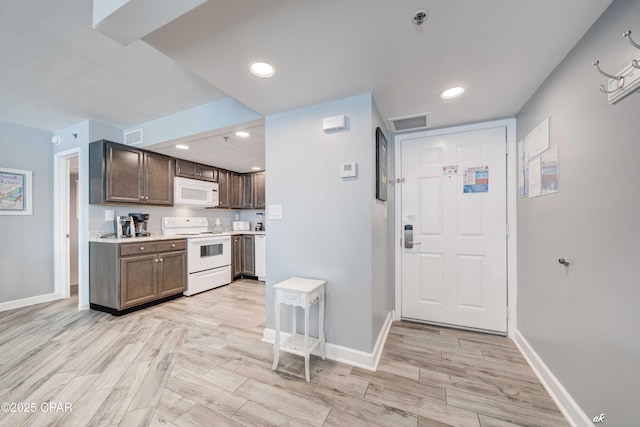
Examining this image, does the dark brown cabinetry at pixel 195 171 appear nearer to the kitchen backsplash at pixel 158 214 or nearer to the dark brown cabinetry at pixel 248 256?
the kitchen backsplash at pixel 158 214

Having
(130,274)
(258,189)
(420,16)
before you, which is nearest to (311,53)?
(420,16)

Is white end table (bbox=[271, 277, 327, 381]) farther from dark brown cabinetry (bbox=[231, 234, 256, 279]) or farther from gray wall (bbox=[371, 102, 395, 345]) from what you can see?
dark brown cabinetry (bbox=[231, 234, 256, 279])

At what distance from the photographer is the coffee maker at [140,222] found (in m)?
3.45

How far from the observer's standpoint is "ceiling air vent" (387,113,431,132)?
2330mm

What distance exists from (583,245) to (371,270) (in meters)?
1.25

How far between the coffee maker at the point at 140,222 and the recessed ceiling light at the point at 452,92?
4.08 meters

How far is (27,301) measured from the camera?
330 cm

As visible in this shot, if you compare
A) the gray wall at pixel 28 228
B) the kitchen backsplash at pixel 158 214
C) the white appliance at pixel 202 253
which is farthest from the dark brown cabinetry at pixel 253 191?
the gray wall at pixel 28 228

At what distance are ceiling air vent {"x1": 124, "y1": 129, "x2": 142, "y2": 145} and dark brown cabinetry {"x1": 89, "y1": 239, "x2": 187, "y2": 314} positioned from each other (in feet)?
4.65

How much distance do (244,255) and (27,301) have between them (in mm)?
2961

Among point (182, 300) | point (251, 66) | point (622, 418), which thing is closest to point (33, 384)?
point (182, 300)

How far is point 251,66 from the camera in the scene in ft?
5.24

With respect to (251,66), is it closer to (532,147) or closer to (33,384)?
(532,147)

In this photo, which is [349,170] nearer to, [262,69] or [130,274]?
[262,69]
